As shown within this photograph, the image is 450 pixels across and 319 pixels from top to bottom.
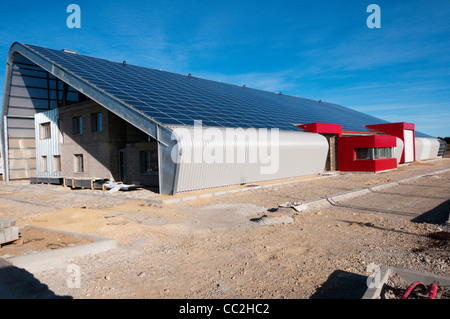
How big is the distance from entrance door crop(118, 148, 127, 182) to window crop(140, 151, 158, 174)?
7.07ft

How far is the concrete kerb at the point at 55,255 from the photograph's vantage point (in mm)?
6457

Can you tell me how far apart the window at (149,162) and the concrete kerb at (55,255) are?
508 inches

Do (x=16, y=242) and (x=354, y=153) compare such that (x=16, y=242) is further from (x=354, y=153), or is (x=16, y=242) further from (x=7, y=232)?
(x=354, y=153)

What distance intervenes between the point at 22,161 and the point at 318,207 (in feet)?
98.8

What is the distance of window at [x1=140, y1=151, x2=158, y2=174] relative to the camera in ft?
68.3

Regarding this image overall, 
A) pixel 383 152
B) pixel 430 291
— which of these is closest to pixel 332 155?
pixel 383 152

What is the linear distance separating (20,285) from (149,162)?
15813 mm

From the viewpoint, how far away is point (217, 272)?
6188mm

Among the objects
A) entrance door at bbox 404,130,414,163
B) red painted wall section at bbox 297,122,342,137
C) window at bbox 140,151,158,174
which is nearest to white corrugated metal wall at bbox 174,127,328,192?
red painted wall section at bbox 297,122,342,137

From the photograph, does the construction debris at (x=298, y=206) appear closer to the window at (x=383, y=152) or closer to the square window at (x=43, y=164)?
the window at (x=383, y=152)

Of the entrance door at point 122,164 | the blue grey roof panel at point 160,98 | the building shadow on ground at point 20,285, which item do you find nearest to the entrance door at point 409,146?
the blue grey roof panel at point 160,98

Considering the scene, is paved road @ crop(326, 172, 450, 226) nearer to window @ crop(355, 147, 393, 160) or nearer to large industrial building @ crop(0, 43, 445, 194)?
large industrial building @ crop(0, 43, 445, 194)

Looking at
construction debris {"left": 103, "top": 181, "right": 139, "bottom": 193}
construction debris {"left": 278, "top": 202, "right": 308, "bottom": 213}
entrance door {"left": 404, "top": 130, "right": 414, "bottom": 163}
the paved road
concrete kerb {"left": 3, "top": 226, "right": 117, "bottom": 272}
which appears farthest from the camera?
entrance door {"left": 404, "top": 130, "right": 414, "bottom": 163}
